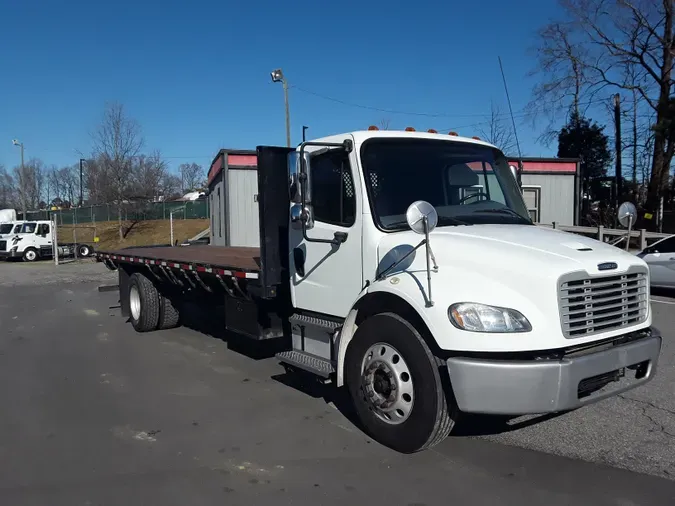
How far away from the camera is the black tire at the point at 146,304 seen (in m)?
9.15

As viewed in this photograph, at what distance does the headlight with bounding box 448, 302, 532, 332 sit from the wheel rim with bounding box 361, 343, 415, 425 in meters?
0.60

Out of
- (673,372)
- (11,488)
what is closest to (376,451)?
(11,488)

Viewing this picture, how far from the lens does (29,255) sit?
30.7 m

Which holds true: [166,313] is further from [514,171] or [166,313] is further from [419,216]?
[419,216]

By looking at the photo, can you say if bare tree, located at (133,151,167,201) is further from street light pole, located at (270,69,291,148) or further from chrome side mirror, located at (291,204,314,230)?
chrome side mirror, located at (291,204,314,230)

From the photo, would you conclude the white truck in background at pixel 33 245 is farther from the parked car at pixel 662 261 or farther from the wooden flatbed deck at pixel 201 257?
the parked car at pixel 662 261

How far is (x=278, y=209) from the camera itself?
565 cm

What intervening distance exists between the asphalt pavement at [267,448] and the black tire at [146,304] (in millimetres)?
2051

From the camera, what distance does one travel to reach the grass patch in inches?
1583

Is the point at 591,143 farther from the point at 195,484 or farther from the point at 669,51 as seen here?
the point at 195,484

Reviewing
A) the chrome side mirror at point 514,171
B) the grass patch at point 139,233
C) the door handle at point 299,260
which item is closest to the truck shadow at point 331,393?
the door handle at point 299,260

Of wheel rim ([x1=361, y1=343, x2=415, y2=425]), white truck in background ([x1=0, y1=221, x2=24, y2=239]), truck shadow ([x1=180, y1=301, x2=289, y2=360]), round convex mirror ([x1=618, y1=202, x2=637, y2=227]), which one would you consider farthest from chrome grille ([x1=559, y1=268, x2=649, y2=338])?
white truck in background ([x1=0, y1=221, x2=24, y2=239])

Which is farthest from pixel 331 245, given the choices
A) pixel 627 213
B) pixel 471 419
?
pixel 627 213

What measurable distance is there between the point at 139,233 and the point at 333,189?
41.0 metres
